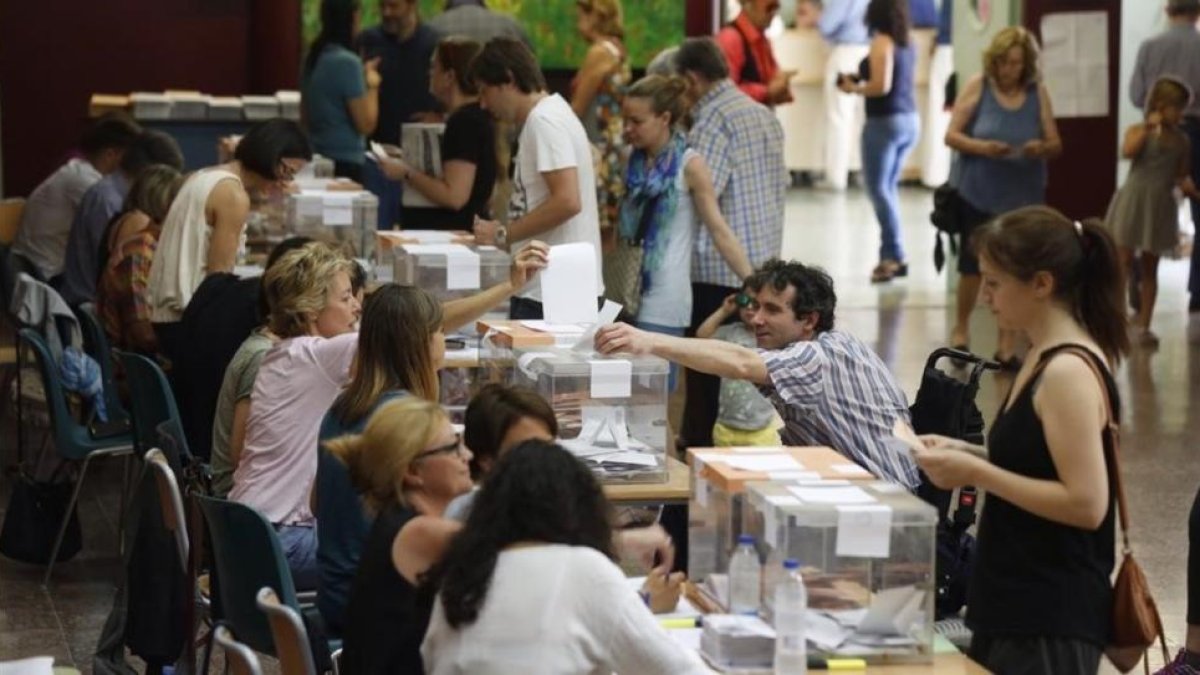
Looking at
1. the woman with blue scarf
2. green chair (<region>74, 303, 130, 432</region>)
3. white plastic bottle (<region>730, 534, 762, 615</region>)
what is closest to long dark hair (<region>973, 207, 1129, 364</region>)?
white plastic bottle (<region>730, 534, 762, 615</region>)

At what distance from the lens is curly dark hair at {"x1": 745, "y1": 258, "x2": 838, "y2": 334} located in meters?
5.55

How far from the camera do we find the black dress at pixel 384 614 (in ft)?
13.4

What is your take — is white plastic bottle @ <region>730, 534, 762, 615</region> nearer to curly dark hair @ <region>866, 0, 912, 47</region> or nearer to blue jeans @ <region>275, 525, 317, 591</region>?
blue jeans @ <region>275, 525, 317, 591</region>

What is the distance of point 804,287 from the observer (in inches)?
219

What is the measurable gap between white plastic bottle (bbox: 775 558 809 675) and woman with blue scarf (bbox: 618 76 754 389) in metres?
4.26

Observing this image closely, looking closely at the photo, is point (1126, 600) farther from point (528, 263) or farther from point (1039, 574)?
point (528, 263)

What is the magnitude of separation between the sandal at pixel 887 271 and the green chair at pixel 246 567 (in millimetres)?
10588

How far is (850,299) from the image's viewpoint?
1439 cm

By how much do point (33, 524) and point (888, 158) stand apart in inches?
345

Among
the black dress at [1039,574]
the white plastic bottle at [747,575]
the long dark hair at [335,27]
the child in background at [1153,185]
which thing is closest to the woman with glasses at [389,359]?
the white plastic bottle at [747,575]

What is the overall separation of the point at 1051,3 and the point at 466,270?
7.07m

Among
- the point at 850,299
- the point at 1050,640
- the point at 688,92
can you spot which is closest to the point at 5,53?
the point at 850,299

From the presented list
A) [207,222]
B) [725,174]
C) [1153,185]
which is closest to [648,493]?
[207,222]

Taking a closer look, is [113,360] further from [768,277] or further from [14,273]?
[768,277]
